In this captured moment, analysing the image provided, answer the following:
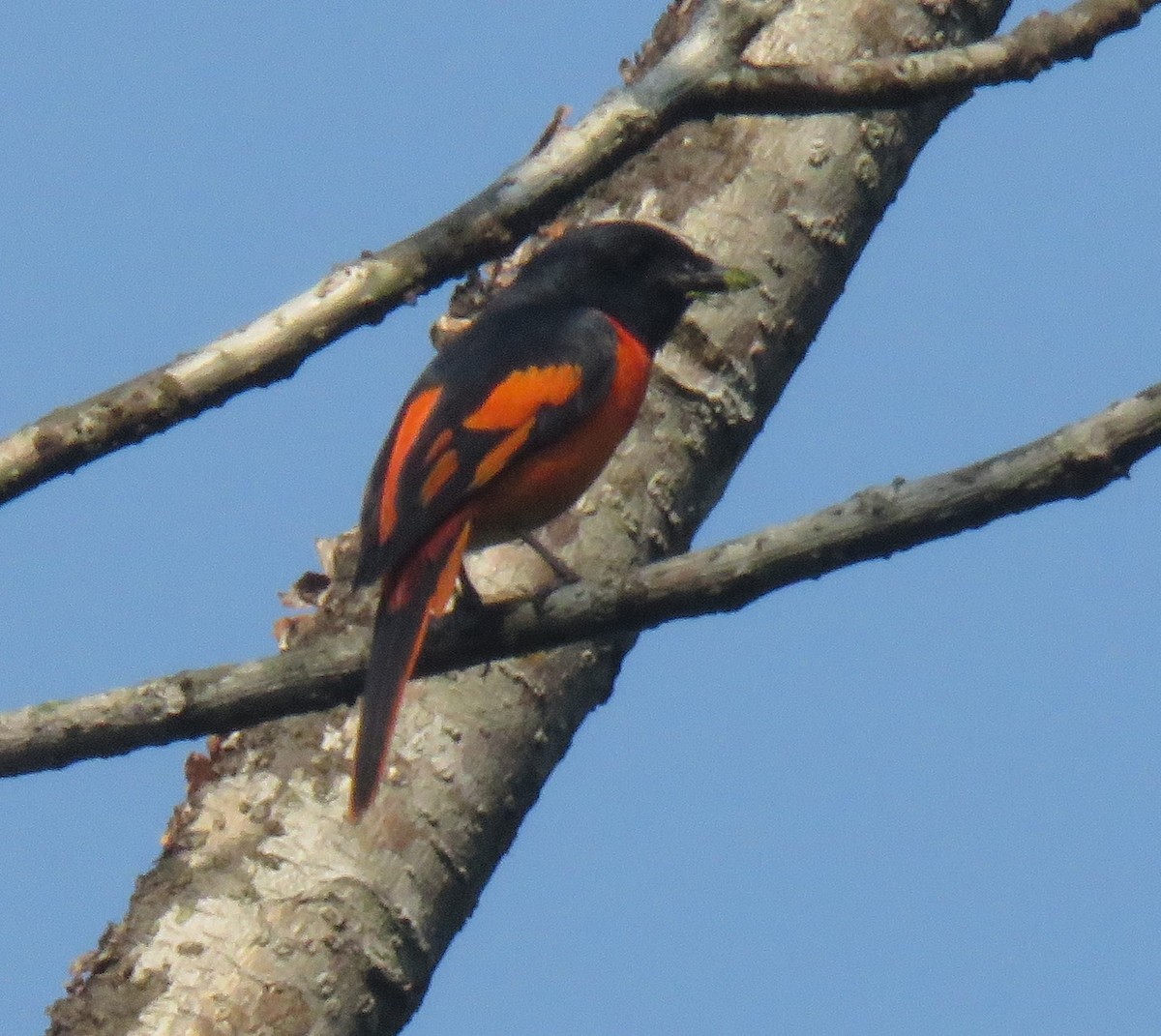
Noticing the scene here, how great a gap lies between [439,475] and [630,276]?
1144 mm

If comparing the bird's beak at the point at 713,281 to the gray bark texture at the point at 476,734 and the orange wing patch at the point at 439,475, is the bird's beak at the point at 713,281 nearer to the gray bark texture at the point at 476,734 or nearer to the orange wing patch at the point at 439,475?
the gray bark texture at the point at 476,734

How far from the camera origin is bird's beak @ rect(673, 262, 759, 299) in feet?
17.7

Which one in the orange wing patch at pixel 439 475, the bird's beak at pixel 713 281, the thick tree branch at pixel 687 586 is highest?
the bird's beak at pixel 713 281

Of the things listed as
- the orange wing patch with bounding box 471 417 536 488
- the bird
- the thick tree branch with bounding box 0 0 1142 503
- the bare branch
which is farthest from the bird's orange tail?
the bare branch

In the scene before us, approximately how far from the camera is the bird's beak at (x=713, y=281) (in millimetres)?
5398

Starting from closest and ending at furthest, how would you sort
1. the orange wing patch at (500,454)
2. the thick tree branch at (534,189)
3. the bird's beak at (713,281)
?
1. the thick tree branch at (534,189)
2. the orange wing patch at (500,454)
3. the bird's beak at (713,281)

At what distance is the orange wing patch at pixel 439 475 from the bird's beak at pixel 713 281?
3.03 feet

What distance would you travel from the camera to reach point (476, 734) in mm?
4727

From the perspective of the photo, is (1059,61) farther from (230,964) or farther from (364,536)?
(230,964)

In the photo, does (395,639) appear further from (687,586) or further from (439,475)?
(687,586)

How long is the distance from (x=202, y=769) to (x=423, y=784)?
0.62 m

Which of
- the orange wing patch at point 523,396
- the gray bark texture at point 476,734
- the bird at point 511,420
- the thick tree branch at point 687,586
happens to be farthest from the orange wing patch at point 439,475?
the thick tree branch at point 687,586

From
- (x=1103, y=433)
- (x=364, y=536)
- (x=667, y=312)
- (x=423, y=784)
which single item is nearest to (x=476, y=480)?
(x=364, y=536)

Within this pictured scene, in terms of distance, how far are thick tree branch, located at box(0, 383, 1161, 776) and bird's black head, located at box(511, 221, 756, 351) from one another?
1.77 metres
